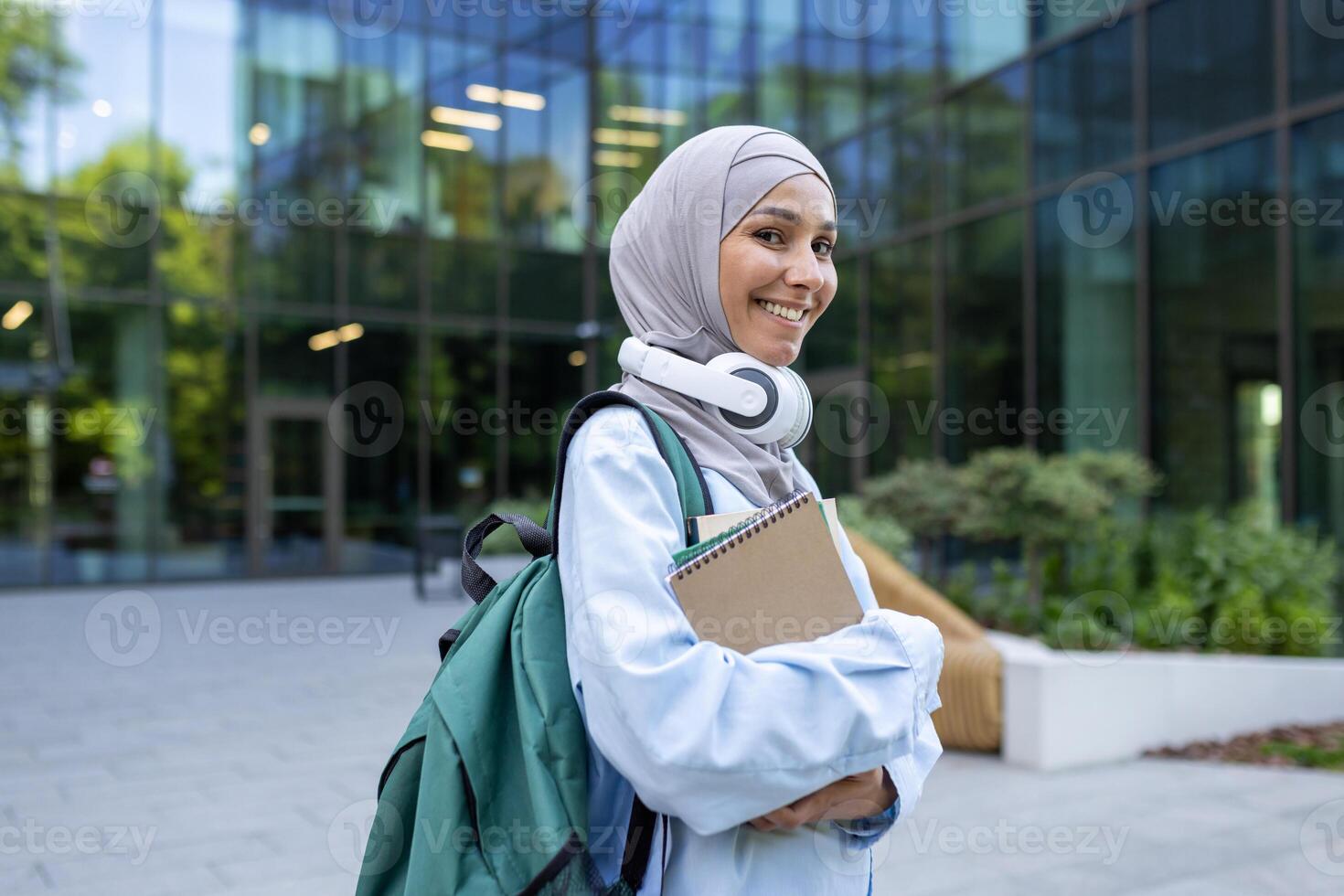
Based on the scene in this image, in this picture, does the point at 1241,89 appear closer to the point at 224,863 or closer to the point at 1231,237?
the point at 1231,237

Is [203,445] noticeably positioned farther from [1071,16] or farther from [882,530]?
[1071,16]

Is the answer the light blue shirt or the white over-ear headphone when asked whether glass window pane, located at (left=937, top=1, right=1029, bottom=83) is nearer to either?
the white over-ear headphone

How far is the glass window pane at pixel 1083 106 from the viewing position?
37.9 ft

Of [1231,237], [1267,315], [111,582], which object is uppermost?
[1231,237]

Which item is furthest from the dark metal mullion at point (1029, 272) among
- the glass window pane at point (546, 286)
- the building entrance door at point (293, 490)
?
the building entrance door at point (293, 490)

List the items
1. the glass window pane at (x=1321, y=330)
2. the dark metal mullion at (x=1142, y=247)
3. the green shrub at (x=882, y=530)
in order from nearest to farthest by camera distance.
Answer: the green shrub at (x=882, y=530) → the glass window pane at (x=1321, y=330) → the dark metal mullion at (x=1142, y=247)

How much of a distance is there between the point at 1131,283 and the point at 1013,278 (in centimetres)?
191

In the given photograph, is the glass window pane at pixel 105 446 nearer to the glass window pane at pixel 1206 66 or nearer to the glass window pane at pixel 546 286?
the glass window pane at pixel 546 286

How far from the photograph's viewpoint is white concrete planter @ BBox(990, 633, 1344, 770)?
6.04m

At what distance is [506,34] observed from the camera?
62.1 ft

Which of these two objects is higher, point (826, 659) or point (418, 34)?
point (418, 34)

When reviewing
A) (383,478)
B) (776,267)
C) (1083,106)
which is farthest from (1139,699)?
(383,478)

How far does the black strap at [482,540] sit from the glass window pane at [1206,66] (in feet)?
34.6

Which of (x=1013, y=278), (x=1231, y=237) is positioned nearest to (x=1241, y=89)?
(x=1231, y=237)
